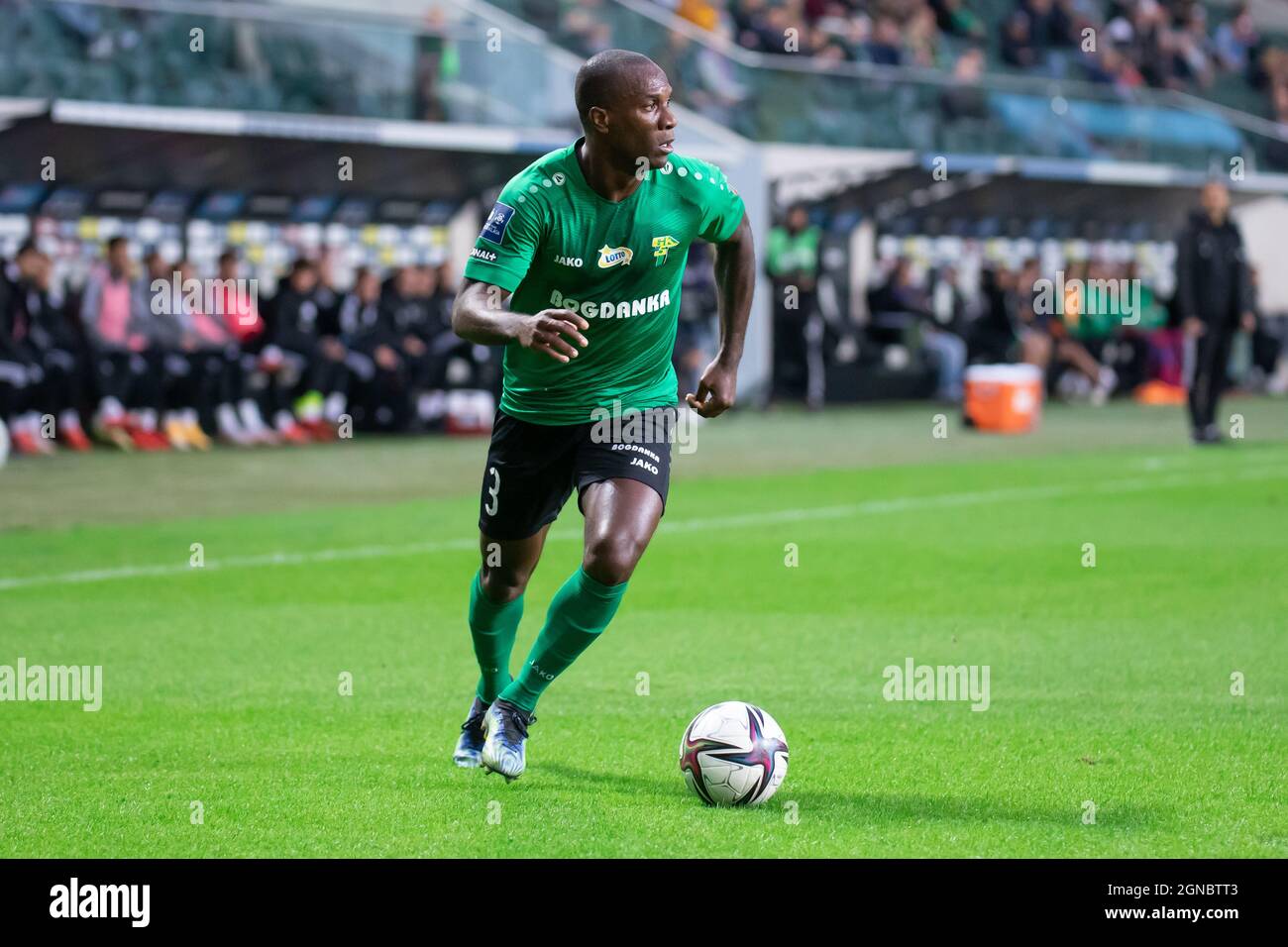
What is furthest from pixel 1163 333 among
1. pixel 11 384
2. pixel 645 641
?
pixel 645 641

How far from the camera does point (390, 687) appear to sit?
26.2 feet

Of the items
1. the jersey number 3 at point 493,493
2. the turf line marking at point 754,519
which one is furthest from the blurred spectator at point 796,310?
the jersey number 3 at point 493,493

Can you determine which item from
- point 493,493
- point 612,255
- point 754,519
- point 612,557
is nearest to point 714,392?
point 612,255

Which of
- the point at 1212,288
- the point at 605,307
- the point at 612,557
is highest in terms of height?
the point at 1212,288

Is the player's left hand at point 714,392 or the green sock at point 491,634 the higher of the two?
the player's left hand at point 714,392

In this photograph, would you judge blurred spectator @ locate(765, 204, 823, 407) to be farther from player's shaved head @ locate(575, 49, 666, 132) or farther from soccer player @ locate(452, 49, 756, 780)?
player's shaved head @ locate(575, 49, 666, 132)

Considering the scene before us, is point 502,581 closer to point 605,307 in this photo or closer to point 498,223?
point 605,307

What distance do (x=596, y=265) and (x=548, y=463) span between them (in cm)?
71

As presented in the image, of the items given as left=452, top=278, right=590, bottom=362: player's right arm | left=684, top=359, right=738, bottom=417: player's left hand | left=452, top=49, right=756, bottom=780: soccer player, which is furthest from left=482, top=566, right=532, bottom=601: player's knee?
left=452, top=278, right=590, bottom=362: player's right arm

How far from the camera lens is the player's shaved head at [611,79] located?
19.7ft

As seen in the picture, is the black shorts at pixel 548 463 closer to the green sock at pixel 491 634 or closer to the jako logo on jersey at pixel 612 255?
the green sock at pixel 491 634

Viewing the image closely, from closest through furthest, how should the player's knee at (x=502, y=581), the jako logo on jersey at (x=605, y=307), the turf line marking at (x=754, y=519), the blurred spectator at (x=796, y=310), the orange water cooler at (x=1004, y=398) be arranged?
the jako logo on jersey at (x=605, y=307), the player's knee at (x=502, y=581), the turf line marking at (x=754, y=519), the orange water cooler at (x=1004, y=398), the blurred spectator at (x=796, y=310)

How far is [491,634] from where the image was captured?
6.70 m

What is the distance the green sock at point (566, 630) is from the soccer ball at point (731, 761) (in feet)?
1.76
